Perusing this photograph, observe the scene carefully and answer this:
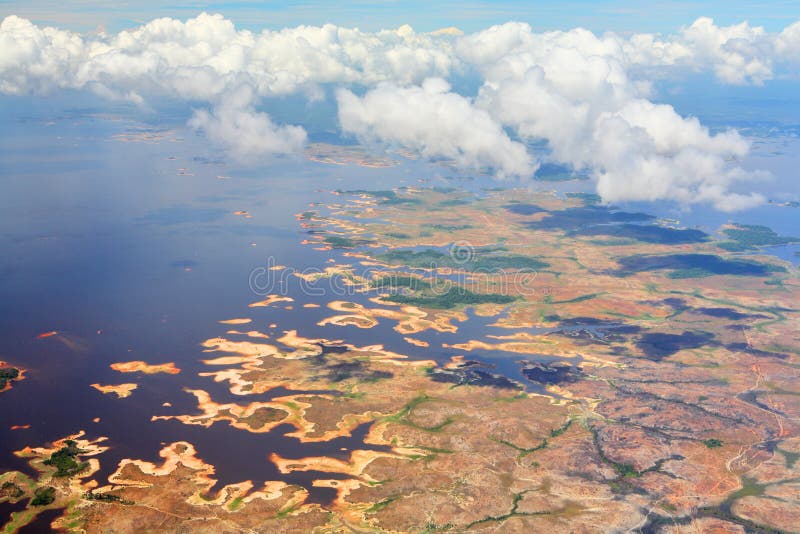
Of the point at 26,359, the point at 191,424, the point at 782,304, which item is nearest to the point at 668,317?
the point at 782,304

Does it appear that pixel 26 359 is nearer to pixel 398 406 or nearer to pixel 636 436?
pixel 398 406

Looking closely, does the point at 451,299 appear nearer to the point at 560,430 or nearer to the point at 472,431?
the point at 560,430

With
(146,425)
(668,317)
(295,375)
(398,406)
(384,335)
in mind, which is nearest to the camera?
(146,425)

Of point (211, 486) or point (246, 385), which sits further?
point (246, 385)

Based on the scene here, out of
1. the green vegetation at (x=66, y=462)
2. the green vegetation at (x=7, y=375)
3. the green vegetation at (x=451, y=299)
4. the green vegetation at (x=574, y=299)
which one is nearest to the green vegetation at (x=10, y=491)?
the green vegetation at (x=66, y=462)

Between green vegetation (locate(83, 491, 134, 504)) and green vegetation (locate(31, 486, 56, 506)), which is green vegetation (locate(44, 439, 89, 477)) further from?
green vegetation (locate(83, 491, 134, 504))

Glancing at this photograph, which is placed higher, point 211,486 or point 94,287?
point 94,287
